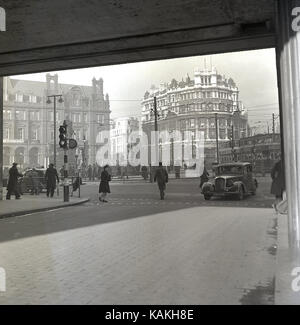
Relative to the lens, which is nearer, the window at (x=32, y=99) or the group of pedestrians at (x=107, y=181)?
the group of pedestrians at (x=107, y=181)

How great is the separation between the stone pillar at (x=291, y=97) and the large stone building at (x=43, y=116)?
34.5 ft

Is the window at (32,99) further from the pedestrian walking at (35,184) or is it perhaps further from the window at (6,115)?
the pedestrian walking at (35,184)

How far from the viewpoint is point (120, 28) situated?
8.53 meters

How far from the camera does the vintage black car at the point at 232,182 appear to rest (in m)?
16.6

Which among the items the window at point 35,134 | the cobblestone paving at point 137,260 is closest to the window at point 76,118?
the window at point 35,134

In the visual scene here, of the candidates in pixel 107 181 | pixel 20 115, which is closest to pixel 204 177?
pixel 107 181

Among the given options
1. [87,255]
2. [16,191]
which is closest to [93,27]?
[87,255]

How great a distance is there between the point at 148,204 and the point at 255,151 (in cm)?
498

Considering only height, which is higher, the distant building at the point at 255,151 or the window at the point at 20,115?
the window at the point at 20,115

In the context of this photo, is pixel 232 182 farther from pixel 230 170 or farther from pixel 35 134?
pixel 35 134

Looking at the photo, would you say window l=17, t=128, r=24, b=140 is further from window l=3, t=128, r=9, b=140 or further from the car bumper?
the car bumper

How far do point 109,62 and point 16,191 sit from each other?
365 inches

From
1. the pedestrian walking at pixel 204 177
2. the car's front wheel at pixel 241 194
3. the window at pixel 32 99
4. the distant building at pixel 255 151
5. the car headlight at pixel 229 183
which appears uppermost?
the window at pixel 32 99
